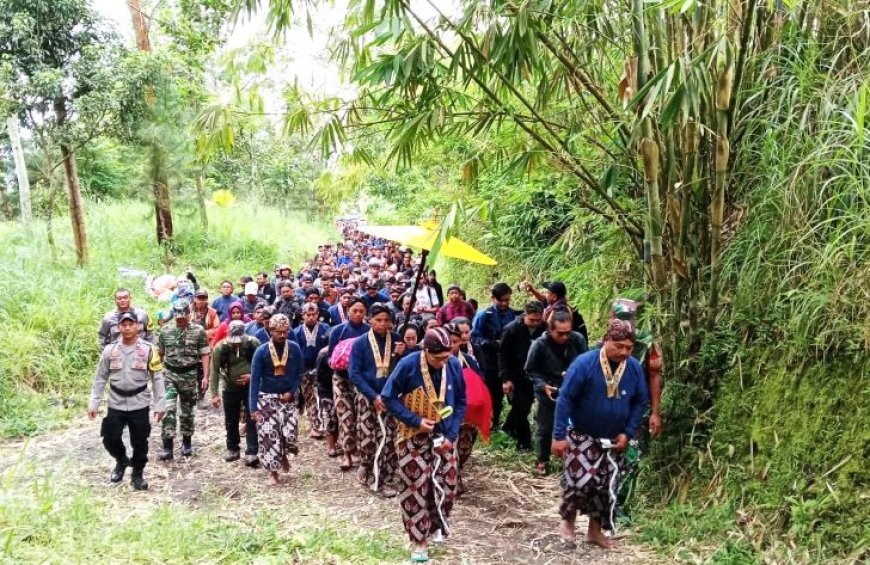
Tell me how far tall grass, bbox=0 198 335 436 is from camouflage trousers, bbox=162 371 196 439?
202 centimetres

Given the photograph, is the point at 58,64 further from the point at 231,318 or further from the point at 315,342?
the point at 315,342

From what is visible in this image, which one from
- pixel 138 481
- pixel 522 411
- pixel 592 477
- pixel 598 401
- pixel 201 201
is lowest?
pixel 138 481

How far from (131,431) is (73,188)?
8373 mm

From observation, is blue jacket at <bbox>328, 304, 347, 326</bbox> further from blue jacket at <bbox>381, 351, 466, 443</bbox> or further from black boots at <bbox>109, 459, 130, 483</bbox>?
blue jacket at <bbox>381, 351, 466, 443</bbox>

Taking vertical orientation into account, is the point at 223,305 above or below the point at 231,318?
below

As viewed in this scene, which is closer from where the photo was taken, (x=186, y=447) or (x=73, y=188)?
(x=186, y=447)

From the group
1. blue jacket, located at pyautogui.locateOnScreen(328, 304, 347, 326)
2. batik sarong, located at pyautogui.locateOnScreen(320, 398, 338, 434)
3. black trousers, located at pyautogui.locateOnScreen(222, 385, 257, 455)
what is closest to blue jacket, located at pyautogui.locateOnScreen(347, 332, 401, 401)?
batik sarong, located at pyautogui.locateOnScreen(320, 398, 338, 434)

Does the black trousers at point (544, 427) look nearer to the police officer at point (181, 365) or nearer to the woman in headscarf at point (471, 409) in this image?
the woman in headscarf at point (471, 409)

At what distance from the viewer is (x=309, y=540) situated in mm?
4602

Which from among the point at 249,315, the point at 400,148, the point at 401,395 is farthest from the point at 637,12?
the point at 249,315

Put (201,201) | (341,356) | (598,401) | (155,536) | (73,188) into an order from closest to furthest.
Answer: (155,536) < (598,401) < (341,356) < (73,188) < (201,201)

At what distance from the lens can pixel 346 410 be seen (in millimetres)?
6773

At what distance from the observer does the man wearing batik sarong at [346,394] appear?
22.2 feet

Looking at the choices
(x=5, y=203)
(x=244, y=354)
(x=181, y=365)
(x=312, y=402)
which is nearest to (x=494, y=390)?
(x=312, y=402)
